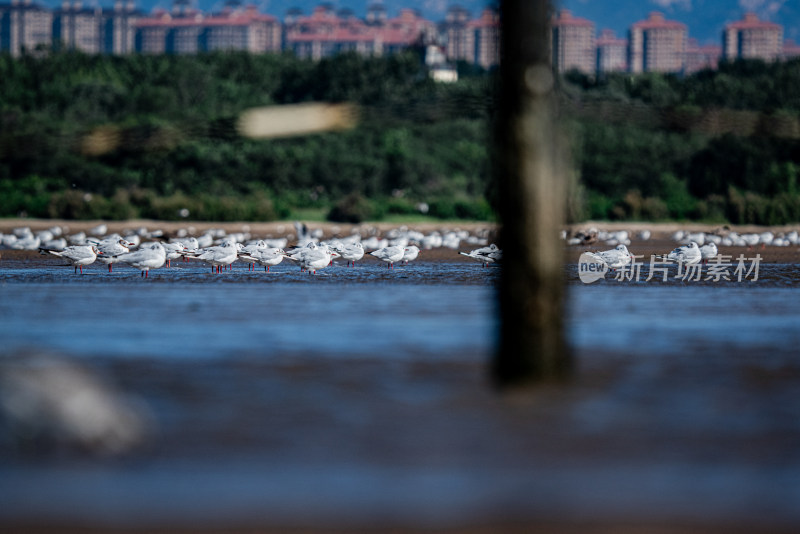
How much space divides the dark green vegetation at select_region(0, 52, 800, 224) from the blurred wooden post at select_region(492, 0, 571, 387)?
30.7m

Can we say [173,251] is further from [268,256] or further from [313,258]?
[313,258]

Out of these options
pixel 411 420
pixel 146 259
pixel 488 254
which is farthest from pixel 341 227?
pixel 411 420

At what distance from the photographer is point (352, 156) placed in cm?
6309

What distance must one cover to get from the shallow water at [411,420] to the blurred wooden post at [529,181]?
650 mm

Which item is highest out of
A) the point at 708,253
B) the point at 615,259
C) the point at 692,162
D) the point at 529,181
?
the point at 529,181

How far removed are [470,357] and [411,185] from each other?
161 feet

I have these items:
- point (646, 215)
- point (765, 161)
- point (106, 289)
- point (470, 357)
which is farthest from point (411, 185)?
point (470, 357)

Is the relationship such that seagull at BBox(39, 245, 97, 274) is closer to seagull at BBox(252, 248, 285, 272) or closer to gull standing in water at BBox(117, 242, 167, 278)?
gull standing in water at BBox(117, 242, 167, 278)

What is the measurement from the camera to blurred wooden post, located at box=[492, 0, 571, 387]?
364 inches

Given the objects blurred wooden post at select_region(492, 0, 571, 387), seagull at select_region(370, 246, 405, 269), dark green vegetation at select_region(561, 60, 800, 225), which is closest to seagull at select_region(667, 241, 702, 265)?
seagull at select_region(370, 246, 405, 269)

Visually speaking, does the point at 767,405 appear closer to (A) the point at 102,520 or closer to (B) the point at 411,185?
(A) the point at 102,520

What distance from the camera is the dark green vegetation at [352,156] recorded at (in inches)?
2018

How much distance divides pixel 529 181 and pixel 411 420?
189 centimetres

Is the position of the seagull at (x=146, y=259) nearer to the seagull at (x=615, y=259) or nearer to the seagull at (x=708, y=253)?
the seagull at (x=615, y=259)
